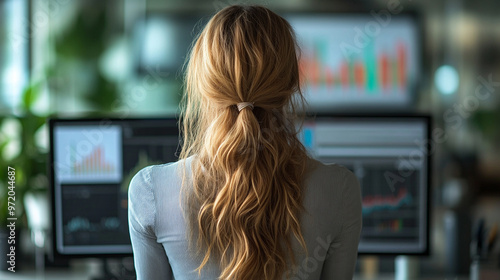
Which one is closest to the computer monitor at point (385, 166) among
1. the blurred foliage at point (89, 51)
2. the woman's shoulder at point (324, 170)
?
the woman's shoulder at point (324, 170)

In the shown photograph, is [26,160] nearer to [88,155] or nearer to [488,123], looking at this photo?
[88,155]

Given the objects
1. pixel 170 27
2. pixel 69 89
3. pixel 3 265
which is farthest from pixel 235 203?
pixel 69 89

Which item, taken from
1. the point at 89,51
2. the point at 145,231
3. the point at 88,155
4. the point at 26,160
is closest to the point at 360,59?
the point at 89,51

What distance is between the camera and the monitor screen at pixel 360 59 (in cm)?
329

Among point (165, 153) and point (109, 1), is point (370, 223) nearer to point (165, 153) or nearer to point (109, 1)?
point (165, 153)

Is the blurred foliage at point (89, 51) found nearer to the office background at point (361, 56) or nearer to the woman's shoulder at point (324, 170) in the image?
the office background at point (361, 56)

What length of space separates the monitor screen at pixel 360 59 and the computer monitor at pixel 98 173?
184 cm

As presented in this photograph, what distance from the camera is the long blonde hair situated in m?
0.99

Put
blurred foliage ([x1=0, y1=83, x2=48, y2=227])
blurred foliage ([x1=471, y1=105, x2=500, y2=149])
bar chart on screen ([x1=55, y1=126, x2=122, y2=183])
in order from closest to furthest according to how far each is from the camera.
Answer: bar chart on screen ([x1=55, y1=126, x2=122, y2=183]) → blurred foliage ([x1=0, y1=83, x2=48, y2=227]) → blurred foliage ([x1=471, y1=105, x2=500, y2=149])

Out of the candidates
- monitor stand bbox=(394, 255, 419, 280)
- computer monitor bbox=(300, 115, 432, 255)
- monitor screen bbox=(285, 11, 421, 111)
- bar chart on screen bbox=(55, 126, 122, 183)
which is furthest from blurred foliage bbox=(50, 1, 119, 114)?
monitor stand bbox=(394, 255, 419, 280)

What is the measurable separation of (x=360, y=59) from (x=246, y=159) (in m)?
2.49

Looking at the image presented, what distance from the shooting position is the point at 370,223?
1592 millimetres

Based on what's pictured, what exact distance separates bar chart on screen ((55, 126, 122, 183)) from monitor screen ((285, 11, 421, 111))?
188cm

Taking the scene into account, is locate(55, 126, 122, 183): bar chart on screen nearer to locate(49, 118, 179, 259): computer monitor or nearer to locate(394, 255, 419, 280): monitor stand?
locate(49, 118, 179, 259): computer monitor
